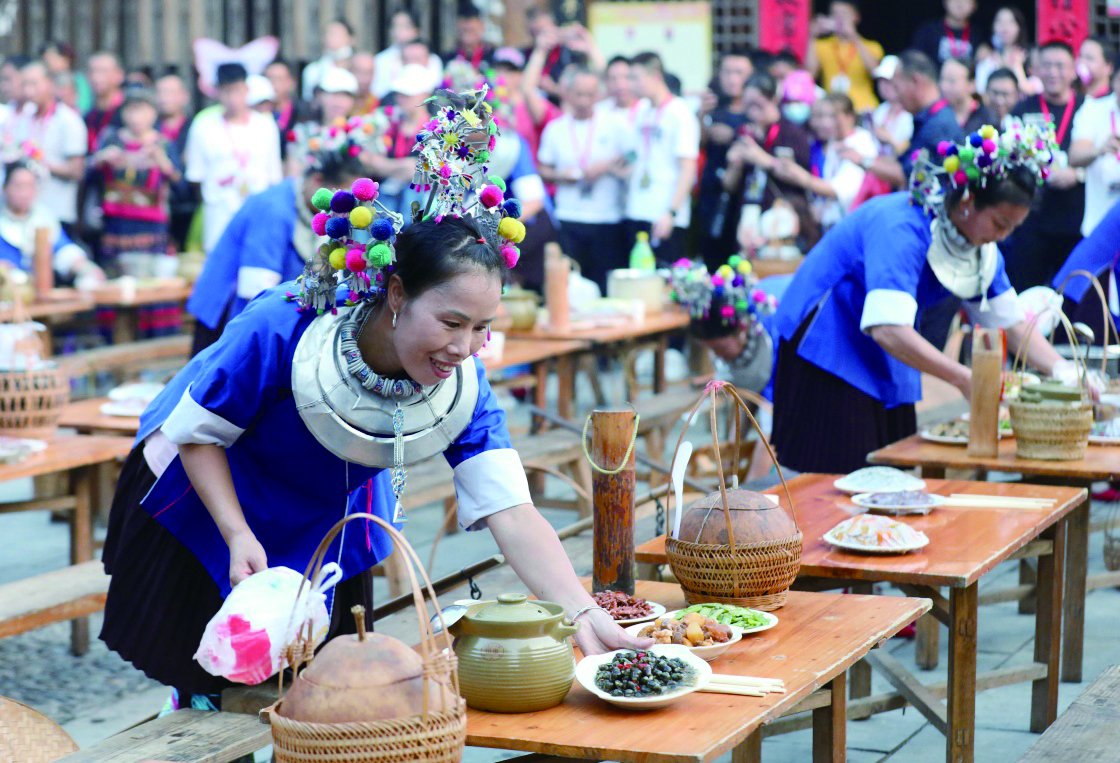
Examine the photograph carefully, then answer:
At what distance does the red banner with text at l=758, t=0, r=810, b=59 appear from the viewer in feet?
35.0

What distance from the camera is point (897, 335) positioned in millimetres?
3715

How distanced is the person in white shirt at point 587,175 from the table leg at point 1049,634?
475cm

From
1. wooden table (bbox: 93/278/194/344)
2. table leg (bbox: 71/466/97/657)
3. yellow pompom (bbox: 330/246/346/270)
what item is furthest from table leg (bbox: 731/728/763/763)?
wooden table (bbox: 93/278/194/344)

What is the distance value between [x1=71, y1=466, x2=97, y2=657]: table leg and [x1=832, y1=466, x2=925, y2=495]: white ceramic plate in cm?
A: 216

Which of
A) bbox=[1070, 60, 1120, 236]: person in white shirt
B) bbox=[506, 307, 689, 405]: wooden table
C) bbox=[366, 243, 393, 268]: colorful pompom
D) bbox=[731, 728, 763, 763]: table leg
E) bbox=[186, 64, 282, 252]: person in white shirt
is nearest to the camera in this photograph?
bbox=[366, 243, 393, 268]: colorful pompom

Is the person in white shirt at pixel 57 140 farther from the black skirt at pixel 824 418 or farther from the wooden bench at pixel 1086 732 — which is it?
the wooden bench at pixel 1086 732

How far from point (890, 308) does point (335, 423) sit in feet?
6.46

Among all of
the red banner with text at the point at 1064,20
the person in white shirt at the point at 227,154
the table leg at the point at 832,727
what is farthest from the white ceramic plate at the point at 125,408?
the red banner with text at the point at 1064,20

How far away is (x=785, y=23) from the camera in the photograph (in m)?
10.7

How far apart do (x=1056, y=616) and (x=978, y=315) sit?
0.98m

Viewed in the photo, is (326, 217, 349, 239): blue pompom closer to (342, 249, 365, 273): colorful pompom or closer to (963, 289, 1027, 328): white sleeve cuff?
(342, 249, 365, 273): colorful pompom

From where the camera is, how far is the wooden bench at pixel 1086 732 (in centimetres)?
233

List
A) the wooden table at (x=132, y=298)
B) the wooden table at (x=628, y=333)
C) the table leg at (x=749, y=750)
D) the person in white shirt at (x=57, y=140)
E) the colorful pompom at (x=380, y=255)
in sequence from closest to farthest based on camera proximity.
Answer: the colorful pompom at (x=380, y=255) < the table leg at (x=749, y=750) < the wooden table at (x=628, y=333) < the wooden table at (x=132, y=298) < the person in white shirt at (x=57, y=140)

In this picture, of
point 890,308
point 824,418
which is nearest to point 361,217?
point 890,308
